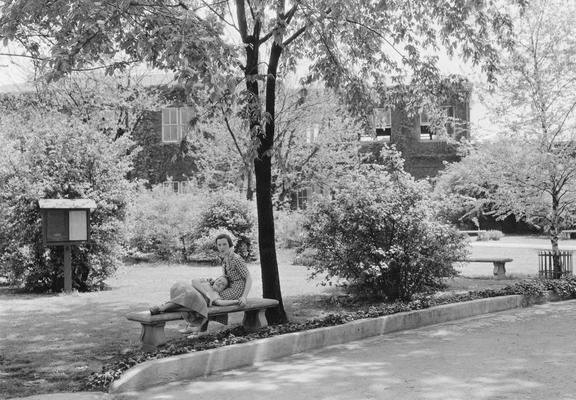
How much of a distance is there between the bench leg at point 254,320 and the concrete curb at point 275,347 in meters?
0.73

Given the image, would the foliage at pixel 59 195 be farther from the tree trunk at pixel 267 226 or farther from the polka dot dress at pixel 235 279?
the polka dot dress at pixel 235 279

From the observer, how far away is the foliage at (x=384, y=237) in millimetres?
10906

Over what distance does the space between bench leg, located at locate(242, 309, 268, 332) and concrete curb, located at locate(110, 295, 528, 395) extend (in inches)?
28.8

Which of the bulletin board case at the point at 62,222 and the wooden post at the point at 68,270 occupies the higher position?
the bulletin board case at the point at 62,222

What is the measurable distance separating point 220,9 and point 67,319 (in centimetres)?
540

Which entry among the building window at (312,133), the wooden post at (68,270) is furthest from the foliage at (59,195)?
the building window at (312,133)

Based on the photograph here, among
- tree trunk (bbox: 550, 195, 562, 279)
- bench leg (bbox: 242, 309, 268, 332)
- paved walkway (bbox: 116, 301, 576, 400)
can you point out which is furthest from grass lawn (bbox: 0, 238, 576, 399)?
paved walkway (bbox: 116, 301, 576, 400)

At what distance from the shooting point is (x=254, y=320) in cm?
839

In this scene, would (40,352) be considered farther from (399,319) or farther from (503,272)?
(503,272)

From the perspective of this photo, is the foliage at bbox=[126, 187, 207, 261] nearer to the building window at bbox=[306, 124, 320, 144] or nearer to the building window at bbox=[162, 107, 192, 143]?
the building window at bbox=[306, 124, 320, 144]

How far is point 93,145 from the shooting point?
1412 cm

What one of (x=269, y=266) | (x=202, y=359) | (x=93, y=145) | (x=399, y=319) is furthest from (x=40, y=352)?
(x=93, y=145)

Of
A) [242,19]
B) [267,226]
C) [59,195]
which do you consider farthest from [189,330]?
[59,195]

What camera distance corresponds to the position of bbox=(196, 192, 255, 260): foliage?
67.7 ft
